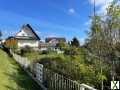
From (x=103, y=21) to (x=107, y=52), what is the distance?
179 cm

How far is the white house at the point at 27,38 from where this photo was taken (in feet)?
226

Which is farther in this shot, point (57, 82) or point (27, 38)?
point (27, 38)

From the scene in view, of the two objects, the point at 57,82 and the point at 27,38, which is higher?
the point at 27,38

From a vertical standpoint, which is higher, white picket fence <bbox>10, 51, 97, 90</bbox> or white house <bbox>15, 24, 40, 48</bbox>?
white house <bbox>15, 24, 40, 48</bbox>

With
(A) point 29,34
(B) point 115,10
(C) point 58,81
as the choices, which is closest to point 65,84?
(C) point 58,81

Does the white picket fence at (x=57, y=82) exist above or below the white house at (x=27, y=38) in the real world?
below

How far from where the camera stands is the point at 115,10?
11.5 metres

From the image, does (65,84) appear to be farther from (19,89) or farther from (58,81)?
(19,89)

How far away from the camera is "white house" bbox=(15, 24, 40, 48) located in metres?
68.9

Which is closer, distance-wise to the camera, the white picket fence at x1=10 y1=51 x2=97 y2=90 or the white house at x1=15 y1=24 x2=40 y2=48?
the white picket fence at x1=10 y1=51 x2=97 y2=90

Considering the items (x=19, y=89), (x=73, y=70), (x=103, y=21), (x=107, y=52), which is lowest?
(x=19, y=89)

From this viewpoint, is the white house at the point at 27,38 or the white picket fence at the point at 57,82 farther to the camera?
the white house at the point at 27,38

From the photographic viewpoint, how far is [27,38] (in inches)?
2739

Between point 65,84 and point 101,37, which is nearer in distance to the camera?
point 65,84
